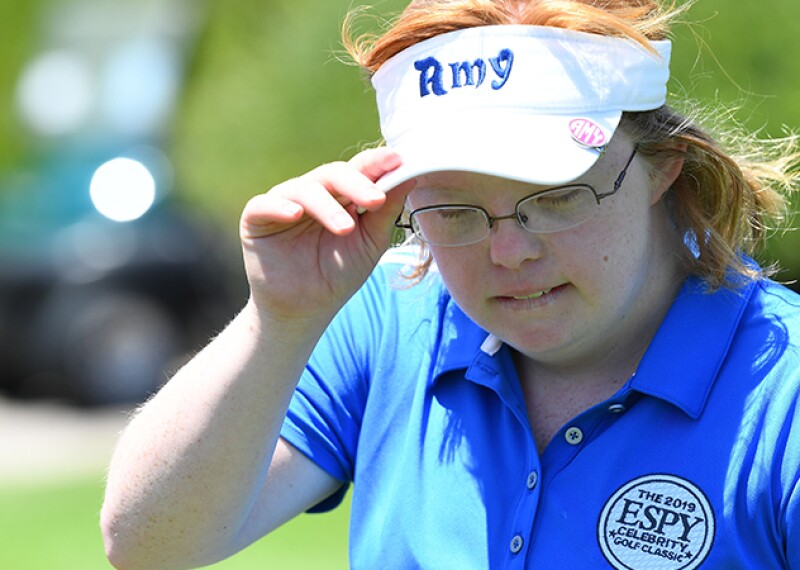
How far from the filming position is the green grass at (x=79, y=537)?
6.91m

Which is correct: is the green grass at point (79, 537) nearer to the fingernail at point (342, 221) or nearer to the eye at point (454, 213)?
the eye at point (454, 213)

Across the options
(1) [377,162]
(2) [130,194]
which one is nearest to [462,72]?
(1) [377,162]

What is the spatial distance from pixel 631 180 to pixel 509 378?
45cm

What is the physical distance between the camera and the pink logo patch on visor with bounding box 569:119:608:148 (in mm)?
2330

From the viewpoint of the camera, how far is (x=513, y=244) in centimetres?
237

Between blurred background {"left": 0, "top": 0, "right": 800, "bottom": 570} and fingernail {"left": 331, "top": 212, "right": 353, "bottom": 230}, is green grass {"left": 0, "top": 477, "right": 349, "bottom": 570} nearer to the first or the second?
blurred background {"left": 0, "top": 0, "right": 800, "bottom": 570}

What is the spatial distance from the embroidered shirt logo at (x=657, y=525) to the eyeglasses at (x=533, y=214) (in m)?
0.47

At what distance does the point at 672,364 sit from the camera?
7.92 ft

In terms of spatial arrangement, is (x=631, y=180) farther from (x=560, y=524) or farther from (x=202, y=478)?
(x=202, y=478)

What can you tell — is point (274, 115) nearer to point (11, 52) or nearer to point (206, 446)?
point (11, 52)

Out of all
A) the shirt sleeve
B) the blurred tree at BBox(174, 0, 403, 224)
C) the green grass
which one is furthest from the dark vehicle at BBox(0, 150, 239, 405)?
the shirt sleeve

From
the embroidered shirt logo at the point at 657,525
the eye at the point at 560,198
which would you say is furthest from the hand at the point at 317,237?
the embroidered shirt logo at the point at 657,525

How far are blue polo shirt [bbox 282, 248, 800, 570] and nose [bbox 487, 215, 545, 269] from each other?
0.95 feet

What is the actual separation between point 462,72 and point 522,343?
50 cm
